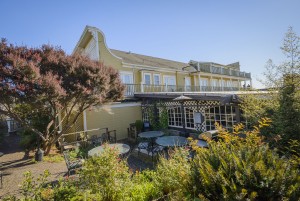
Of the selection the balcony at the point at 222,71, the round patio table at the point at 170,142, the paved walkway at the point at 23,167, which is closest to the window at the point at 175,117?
the paved walkway at the point at 23,167

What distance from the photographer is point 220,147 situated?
3.27 meters

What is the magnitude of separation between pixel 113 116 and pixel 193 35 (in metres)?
8.43

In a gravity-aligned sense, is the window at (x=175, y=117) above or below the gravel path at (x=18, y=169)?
above

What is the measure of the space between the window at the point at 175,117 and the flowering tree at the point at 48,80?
175 inches

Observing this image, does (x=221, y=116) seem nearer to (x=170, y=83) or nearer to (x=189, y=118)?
(x=189, y=118)

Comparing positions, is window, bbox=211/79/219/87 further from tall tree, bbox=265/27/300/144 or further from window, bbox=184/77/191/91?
tall tree, bbox=265/27/300/144

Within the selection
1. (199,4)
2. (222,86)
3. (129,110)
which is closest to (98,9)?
(199,4)

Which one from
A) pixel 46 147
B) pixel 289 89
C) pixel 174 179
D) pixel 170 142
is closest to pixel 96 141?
pixel 46 147

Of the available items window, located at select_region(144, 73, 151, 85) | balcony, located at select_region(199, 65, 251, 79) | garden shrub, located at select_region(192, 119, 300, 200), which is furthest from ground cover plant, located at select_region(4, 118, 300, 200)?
balcony, located at select_region(199, 65, 251, 79)

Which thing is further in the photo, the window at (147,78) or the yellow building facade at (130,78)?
the window at (147,78)

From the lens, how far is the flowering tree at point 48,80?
22.3ft

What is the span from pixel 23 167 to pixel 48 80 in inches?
170

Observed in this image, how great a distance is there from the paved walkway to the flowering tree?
140cm

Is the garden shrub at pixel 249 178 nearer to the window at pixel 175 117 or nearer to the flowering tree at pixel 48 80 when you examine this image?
the flowering tree at pixel 48 80
